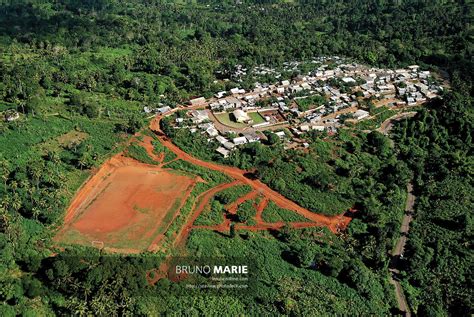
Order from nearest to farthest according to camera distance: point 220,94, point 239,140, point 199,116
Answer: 1. point 239,140
2. point 199,116
3. point 220,94

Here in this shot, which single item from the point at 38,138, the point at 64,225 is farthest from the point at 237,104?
the point at 64,225

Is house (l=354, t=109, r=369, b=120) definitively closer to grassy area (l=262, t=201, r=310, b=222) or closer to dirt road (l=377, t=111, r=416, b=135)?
dirt road (l=377, t=111, r=416, b=135)

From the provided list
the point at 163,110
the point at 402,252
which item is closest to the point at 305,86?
the point at 163,110

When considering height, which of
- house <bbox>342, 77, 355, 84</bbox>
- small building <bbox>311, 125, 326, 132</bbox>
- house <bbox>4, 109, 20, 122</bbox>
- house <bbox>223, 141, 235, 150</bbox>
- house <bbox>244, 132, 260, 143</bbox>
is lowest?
small building <bbox>311, 125, 326, 132</bbox>

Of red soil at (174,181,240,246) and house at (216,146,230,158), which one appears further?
house at (216,146,230,158)

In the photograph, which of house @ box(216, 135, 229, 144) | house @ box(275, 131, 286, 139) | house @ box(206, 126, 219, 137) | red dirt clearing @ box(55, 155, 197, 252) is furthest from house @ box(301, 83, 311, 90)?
red dirt clearing @ box(55, 155, 197, 252)

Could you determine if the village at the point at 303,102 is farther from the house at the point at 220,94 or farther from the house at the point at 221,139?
the house at the point at 220,94

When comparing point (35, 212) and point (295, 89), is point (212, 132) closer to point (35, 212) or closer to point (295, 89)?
point (295, 89)
